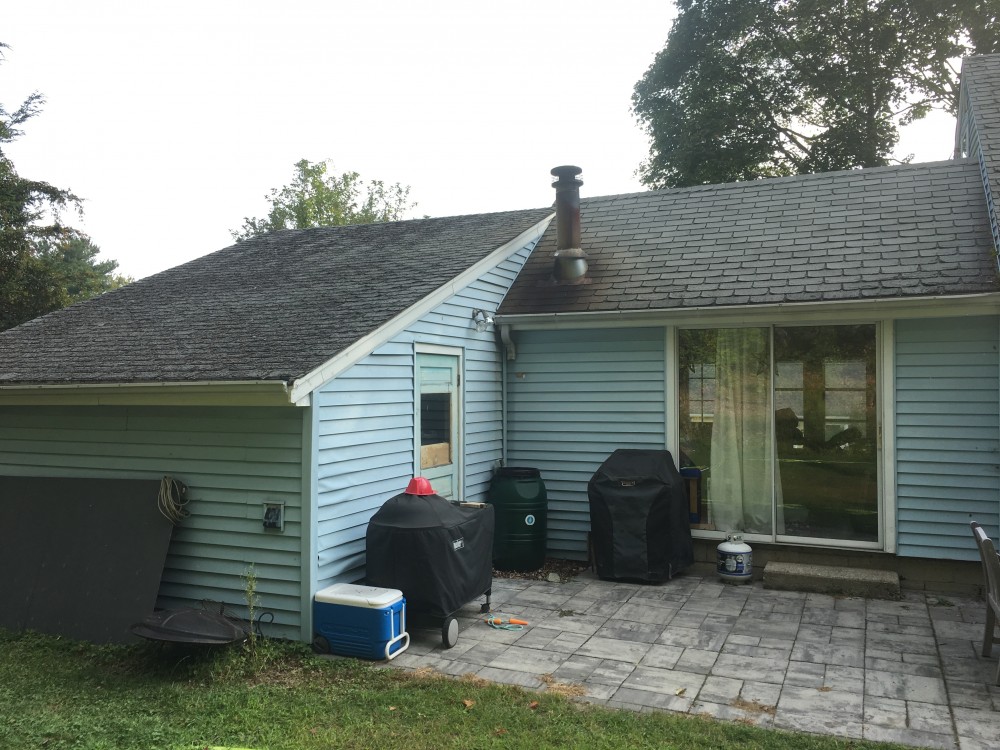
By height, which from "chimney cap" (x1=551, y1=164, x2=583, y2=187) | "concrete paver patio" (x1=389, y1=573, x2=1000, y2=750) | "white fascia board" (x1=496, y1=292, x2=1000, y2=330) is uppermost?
"chimney cap" (x1=551, y1=164, x2=583, y2=187)

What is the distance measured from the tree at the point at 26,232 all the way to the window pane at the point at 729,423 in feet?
51.0

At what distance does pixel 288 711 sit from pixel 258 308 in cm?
371

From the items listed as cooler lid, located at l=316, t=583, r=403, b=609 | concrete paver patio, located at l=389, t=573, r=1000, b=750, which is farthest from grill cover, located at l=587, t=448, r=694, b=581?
cooler lid, located at l=316, t=583, r=403, b=609

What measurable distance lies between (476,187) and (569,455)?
97.9 ft

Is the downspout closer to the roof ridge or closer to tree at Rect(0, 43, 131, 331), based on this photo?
the roof ridge

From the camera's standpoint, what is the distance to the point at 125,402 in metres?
5.64

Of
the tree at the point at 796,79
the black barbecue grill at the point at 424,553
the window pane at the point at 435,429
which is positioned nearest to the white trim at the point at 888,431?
the black barbecue grill at the point at 424,553

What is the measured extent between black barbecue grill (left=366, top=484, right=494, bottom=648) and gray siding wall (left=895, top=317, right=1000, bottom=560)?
4.03 meters

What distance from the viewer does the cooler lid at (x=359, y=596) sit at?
5.05m

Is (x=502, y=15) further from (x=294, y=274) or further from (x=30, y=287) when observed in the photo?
(x=30, y=287)

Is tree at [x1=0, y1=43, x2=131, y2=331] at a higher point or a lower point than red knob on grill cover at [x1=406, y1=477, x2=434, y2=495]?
higher

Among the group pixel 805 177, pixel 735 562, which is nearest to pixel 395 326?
pixel 735 562

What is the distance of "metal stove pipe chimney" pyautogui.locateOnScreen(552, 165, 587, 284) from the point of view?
839cm

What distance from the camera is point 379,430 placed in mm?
6035
